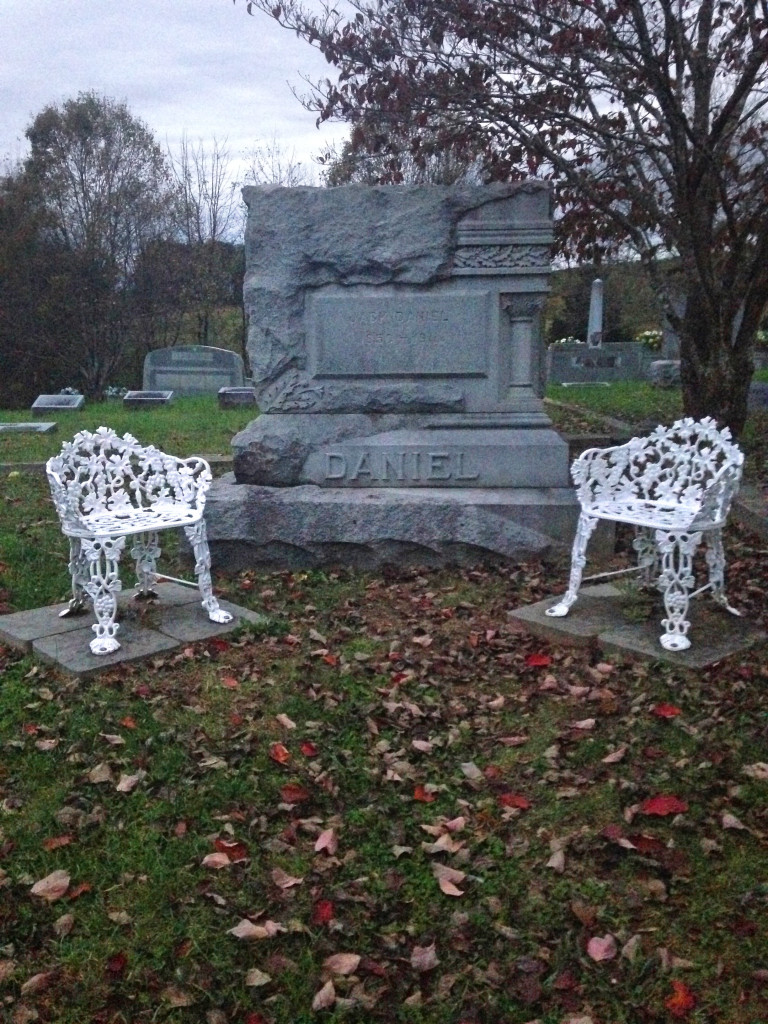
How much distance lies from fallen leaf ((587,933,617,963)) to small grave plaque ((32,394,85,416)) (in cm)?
1363

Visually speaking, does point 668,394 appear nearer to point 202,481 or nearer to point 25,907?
point 202,481

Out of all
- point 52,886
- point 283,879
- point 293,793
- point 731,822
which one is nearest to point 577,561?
point 731,822

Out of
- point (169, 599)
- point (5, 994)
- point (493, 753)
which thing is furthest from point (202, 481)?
point (5, 994)

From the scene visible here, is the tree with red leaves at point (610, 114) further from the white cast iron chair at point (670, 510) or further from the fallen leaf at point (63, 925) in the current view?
the fallen leaf at point (63, 925)

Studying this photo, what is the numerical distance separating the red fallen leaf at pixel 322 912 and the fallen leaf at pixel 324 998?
Result: 0.82 feet

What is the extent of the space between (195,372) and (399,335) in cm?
1326

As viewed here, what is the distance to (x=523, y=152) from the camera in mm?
7777

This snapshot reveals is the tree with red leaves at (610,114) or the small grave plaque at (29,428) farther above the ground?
the tree with red leaves at (610,114)

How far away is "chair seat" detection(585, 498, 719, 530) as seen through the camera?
4156 millimetres

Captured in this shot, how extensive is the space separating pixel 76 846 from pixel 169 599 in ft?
7.01

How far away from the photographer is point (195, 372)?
18531 mm

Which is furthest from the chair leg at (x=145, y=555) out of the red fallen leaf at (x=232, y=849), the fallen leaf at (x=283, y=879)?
the fallen leaf at (x=283, y=879)

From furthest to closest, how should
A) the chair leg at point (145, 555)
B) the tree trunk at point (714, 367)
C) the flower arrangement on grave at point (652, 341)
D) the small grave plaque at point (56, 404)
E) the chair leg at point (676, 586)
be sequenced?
1. the flower arrangement on grave at point (652, 341)
2. the small grave plaque at point (56, 404)
3. the tree trunk at point (714, 367)
4. the chair leg at point (145, 555)
5. the chair leg at point (676, 586)

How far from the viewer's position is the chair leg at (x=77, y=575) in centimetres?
460
